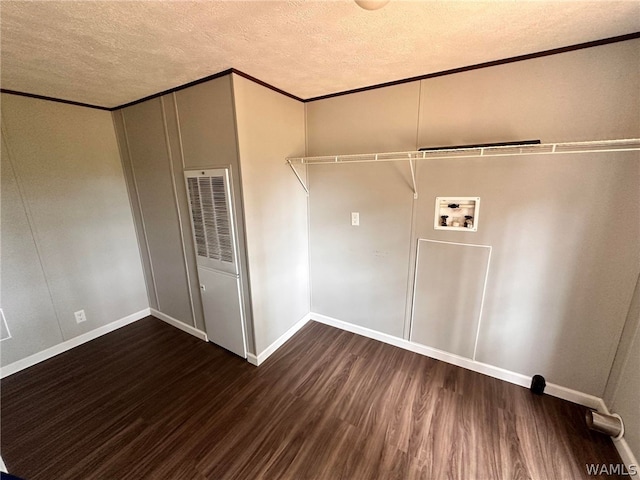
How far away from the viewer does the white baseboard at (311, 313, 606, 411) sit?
1.86 metres

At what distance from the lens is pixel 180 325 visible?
2.92 meters

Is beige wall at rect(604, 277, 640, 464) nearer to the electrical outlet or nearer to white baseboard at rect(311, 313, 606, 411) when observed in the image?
white baseboard at rect(311, 313, 606, 411)

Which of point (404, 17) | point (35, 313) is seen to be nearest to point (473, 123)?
point (404, 17)

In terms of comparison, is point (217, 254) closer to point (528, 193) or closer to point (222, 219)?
point (222, 219)

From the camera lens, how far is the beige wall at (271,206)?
2004 mm

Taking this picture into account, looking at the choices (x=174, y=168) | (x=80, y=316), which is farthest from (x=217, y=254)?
(x=80, y=316)

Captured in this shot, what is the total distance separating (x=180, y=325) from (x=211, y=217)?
4.94 ft

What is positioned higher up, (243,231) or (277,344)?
(243,231)

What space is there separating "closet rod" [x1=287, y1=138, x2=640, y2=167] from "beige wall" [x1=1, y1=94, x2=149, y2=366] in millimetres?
2052

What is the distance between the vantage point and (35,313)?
92.4 inches

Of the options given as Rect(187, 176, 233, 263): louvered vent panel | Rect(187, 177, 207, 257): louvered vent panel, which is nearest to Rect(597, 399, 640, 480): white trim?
Rect(187, 176, 233, 263): louvered vent panel

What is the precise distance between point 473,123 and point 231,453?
2.77m

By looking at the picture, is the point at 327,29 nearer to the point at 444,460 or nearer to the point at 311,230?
the point at 311,230

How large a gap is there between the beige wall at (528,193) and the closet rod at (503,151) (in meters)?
0.05
